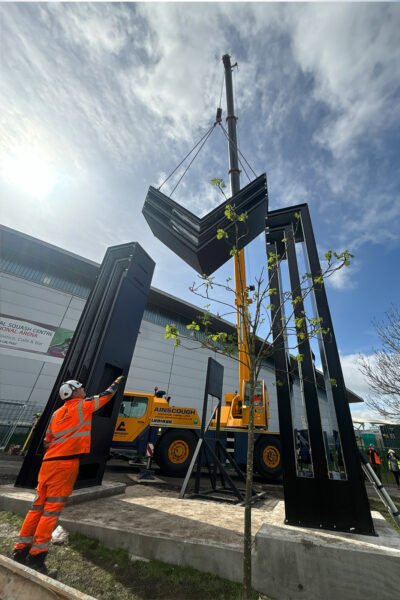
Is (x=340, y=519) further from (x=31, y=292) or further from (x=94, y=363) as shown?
(x=31, y=292)

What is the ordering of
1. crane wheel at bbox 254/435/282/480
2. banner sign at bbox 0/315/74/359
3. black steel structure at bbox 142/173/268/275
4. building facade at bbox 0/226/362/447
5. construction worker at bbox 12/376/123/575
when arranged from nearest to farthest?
construction worker at bbox 12/376/123/575
black steel structure at bbox 142/173/268/275
crane wheel at bbox 254/435/282/480
building facade at bbox 0/226/362/447
banner sign at bbox 0/315/74/359

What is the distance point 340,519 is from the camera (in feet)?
8.20

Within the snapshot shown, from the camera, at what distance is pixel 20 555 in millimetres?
2359

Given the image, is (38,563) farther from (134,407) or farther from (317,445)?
(134,407)

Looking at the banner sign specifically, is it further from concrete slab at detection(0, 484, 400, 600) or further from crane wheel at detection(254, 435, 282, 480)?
concrete slab at detection(0, 484, 400, 600)

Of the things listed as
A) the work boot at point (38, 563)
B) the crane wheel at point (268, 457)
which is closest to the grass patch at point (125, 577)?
the work boot at point (38, 563)

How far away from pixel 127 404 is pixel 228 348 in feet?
25.0

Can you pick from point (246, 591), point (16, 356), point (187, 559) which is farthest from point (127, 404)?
point (16, 356)

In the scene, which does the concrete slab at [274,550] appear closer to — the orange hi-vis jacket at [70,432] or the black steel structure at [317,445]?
the black steel structure at [317,445]

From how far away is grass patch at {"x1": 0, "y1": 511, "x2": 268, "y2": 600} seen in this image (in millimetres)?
1989

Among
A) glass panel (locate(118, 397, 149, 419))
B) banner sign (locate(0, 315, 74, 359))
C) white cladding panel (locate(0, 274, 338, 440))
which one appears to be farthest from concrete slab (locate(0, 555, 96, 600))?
banner sign (locate(0, 315, 74, 359))

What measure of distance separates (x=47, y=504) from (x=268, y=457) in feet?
27.5

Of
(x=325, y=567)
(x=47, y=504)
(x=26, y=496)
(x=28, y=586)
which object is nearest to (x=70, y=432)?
(x=47, y=504)

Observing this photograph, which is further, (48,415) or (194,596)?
(48,415)
